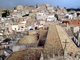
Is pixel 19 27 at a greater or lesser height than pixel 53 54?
lesser

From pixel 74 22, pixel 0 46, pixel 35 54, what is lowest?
pixel 74 22

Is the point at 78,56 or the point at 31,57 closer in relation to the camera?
the point at 78,56

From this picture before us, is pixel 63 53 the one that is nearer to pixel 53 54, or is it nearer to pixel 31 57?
pixel 53 54

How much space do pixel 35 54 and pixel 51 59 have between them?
3.71 m

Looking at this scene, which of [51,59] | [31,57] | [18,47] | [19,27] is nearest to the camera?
[51,59]

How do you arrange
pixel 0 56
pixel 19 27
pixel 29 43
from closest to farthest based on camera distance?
1. pixel 0 56
2. pixel 29 43
3. pixel 19 27

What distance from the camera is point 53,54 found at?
15586mm

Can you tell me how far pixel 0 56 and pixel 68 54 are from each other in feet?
26.5

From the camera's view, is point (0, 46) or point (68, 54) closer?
point (68, 54)

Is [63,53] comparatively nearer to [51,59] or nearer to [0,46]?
[51,59]

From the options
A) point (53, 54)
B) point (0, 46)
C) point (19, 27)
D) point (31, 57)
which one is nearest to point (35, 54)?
point (31, 57)

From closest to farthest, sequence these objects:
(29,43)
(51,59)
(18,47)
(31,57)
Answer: (51,59)
(31,57)
(18,47)
(29,43)

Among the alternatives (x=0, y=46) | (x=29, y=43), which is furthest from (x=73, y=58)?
(x=0, y=46)

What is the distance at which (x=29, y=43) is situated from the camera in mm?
25812
